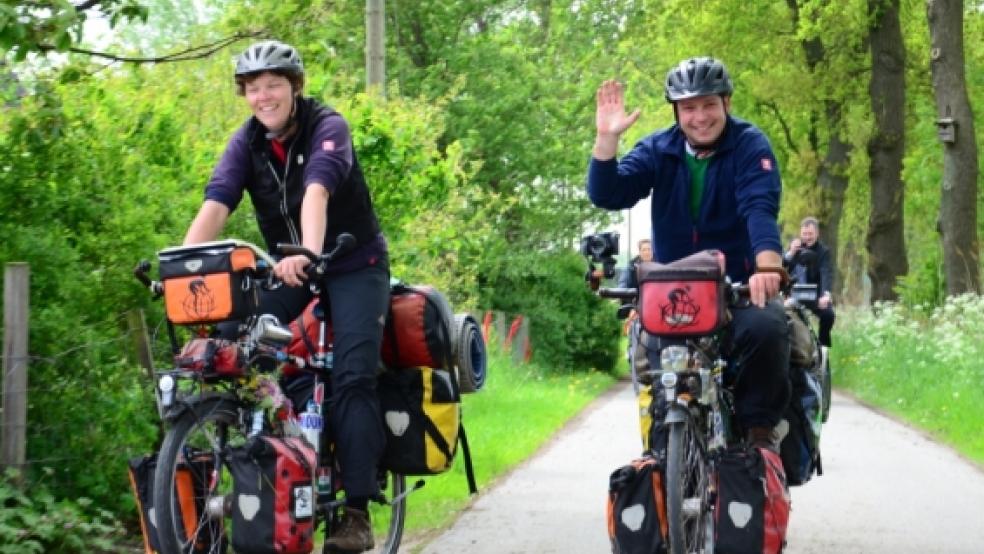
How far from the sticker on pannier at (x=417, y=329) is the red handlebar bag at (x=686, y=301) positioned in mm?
1125

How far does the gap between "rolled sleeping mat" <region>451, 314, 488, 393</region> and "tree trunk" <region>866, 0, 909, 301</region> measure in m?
23.7

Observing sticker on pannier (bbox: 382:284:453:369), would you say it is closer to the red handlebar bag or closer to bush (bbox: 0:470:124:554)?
the red handlebar bag

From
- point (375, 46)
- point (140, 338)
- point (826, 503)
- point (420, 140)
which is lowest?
point (826, 503)

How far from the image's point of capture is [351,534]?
6441 mm

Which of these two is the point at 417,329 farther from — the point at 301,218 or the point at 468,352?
the point at 301,218

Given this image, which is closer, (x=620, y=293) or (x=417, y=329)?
(x=620, y=293)

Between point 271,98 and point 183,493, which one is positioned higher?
point 271,98

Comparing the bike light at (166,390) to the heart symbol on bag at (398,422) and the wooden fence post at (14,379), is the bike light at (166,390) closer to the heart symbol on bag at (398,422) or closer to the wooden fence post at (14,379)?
the heart symbol on bag at (398,422)

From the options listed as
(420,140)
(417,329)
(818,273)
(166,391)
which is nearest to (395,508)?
(417,329)

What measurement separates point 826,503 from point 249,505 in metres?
5.27

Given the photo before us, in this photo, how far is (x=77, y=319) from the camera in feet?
24.8

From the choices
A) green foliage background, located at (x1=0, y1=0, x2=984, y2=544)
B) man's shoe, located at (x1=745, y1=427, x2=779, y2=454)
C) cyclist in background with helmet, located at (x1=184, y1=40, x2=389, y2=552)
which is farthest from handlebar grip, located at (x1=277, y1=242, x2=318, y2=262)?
man's shoe, located at (x1=745, y1=427, x2=779, y2=454)

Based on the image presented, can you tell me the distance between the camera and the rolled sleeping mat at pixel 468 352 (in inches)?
277

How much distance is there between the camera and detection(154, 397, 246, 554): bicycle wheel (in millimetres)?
5590
